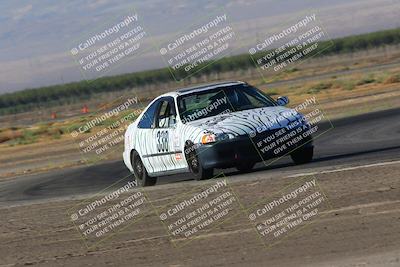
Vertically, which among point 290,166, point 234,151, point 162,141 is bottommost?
point 290,166

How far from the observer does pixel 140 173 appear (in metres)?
16.5

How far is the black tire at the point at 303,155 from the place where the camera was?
15.6 meters

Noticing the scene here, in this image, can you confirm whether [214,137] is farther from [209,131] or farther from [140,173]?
[140,173]

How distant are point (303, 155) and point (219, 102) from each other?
1.58 m

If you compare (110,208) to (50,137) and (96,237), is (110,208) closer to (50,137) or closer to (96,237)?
(96,237)

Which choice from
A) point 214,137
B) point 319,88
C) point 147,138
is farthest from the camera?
point 319,88

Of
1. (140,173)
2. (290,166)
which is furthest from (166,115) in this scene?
(290,166)

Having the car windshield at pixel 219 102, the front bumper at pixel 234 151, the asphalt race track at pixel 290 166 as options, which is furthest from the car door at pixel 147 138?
the front bumper at pixel 234 151

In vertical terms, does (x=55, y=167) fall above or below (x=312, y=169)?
above

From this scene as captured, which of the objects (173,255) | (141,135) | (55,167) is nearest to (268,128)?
(141,135)

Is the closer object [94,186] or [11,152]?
[94,186]

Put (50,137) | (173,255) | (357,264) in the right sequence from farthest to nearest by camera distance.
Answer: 1. (50,137)
2. (173,255)
3. (357,264)

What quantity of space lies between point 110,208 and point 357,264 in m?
6.52

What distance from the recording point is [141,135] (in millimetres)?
16328
